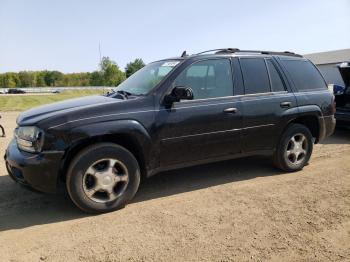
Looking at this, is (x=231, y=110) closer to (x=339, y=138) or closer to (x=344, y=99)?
(x=339, y=138)

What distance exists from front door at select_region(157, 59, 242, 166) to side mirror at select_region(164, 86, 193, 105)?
9 centimetres

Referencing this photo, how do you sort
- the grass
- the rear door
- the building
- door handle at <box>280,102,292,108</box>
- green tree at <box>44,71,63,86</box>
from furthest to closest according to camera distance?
→ green tree at <box>44,71,63,86</box>
the building
the grass
door handle at <box>280,102,292,108</box>
the rear door

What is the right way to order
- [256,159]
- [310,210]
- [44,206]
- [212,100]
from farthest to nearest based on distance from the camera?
[256,159], [212,100], [44,206], [310,210]

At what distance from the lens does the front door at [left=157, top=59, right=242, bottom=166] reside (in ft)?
14.8

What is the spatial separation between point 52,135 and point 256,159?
3.97 metres

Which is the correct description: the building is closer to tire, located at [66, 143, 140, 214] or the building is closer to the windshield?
the windshield

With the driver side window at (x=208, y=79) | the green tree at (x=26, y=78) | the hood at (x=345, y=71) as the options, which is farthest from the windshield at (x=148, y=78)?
the green tree at (x=26, y=78)

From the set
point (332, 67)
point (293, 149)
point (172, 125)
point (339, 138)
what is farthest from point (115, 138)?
point (332, 67)

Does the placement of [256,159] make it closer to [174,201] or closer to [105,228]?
[174,201]

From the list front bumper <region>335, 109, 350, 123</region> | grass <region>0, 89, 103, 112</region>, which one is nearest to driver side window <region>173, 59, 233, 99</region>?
front bumper <region>335, 109, 350, 123</region>

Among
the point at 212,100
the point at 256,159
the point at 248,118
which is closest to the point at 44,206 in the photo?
the point at 212,100

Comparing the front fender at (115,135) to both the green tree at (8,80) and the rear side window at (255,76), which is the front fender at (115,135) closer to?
the rear side window at (255,76)

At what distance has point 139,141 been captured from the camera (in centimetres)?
429

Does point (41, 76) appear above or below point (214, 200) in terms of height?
above
